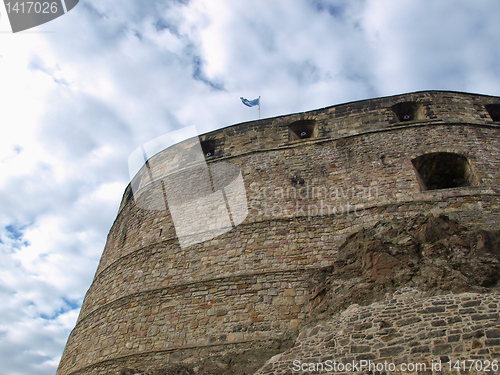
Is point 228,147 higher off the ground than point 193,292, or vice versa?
point 228,147

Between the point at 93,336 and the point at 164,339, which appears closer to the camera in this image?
the point at 164,339

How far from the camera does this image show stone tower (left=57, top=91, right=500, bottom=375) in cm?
614

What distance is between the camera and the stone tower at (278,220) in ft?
20.1

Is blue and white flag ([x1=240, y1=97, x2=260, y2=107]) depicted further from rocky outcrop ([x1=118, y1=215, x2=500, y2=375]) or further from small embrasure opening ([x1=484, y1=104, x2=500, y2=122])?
rocky outcrop ([x1=118, y1=215, x2=500, y2=375])

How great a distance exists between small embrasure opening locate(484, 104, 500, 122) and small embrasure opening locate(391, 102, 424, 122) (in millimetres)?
1559

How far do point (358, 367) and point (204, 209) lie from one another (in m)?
4.45

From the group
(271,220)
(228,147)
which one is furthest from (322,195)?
(228,147)

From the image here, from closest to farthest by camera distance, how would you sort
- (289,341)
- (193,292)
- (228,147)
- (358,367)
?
(358,367)
(289,341)
(193,292)
(228,147)

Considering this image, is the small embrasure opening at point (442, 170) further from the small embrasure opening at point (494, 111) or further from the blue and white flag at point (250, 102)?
the blue and white flag at point (250, 102)

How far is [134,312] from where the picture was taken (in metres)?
6.80

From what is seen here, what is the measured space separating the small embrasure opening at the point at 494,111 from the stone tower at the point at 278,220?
27 millimetres

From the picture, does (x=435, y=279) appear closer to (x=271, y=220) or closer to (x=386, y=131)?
(x=271, y=220)

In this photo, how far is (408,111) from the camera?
904 cm

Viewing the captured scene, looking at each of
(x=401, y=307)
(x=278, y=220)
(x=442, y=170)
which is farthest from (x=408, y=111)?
(x=401, y=307)
